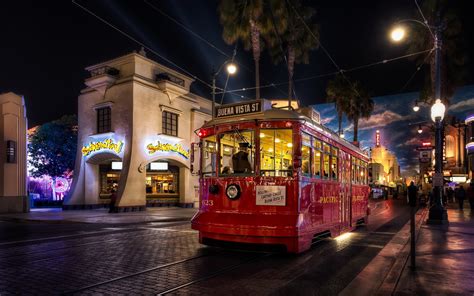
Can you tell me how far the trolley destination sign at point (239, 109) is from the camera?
9.77 metres

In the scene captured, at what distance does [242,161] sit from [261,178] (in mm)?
715

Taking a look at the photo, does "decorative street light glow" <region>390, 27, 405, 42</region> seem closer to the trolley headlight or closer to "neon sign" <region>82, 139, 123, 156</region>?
the trolley headlight

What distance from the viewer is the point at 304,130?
966 cm

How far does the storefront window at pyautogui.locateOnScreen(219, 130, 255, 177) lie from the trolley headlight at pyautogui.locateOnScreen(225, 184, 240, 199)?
1.12ft

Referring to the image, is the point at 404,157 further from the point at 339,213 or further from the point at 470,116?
the point at 339,213

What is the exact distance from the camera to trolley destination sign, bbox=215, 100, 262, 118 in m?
9.77

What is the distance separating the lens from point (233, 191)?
9633 mm

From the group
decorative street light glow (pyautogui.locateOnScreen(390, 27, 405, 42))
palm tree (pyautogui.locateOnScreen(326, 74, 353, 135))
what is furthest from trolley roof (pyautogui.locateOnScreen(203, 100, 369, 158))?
palm tree (pyautogui.locateOnScreen(326, 74, 353, 135))

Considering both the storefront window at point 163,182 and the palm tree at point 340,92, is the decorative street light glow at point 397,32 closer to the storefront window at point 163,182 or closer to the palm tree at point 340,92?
the storefront window at point 163,182

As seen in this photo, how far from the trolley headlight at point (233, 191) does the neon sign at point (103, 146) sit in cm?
1852

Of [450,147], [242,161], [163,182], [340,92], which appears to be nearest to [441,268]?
[242,161]

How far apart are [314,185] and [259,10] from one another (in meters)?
16.0

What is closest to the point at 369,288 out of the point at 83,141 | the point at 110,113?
the point at 110,113

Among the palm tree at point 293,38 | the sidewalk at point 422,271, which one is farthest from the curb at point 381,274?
the palm tree at point 293,38
